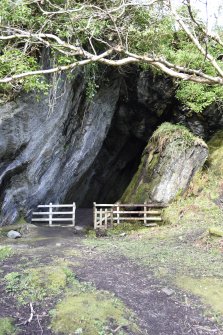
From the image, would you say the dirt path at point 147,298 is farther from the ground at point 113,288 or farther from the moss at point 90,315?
the moss at point 90,315

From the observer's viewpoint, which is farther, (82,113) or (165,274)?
(82,113)

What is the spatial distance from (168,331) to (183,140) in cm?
1203

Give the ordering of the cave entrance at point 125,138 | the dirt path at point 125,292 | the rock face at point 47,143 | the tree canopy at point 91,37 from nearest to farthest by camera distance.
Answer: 1. the dirt path at point 125,292
2. the tree canopy at point 91,37
3. the rock face at point 47,143
4. the cave entrance at point 125,138

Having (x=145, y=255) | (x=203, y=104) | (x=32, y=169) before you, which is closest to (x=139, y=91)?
(x=203, y=104)

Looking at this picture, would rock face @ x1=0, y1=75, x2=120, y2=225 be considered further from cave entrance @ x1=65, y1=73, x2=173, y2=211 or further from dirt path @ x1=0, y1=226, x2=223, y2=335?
dirt path @ x1=0, y1=226, x2=223, y2=335

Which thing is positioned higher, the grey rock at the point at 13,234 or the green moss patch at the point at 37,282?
the green moss patch at the point at 37,282

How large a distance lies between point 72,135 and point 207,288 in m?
10.9

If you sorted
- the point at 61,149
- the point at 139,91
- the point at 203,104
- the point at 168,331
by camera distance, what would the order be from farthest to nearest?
the point at 139,91
the point at 203,104
the point at 61,149
the point at 168,331

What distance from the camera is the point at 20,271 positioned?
7.61 metres

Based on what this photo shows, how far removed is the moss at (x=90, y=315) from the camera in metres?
5.45

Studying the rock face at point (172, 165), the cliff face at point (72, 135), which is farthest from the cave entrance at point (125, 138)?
the rock face at point (172, 165)

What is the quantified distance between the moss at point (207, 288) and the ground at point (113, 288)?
0.8 inches

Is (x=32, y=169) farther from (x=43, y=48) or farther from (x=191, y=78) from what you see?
(x=191, y=78)

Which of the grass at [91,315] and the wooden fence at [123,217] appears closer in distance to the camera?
the grass at [91,315]
